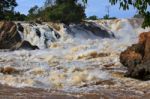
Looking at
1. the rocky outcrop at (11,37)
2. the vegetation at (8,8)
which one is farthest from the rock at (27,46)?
→ the vegetation at (8,8)

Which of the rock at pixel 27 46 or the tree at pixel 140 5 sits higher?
the tree at pixel 140 5

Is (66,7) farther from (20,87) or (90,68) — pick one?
(20,87)

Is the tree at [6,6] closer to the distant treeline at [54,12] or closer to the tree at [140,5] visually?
the distant treeline at [54,12]

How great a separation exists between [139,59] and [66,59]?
6767 mm

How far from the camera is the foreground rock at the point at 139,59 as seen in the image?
15570 mm

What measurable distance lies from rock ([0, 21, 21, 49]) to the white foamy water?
28.1 inches

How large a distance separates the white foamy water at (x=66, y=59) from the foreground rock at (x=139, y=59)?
0.59 m

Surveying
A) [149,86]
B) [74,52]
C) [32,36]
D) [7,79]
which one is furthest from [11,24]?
[149,86]

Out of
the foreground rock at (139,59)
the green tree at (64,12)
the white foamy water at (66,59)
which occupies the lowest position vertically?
the white foamy water at (66,59)

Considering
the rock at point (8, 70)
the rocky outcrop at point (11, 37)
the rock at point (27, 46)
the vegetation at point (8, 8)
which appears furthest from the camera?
the vegetation at point (8, 8)

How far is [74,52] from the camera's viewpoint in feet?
80.9

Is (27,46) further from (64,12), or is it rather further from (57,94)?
(57,94)

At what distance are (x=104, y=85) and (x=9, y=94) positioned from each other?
3388 mm

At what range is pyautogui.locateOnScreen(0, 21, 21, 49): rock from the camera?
29.7 meters
